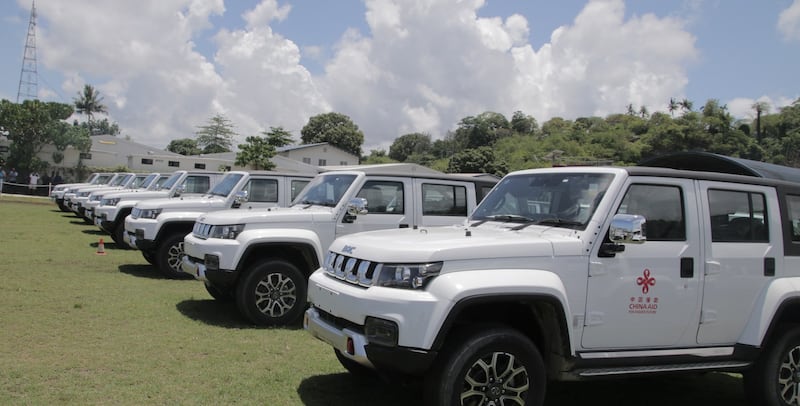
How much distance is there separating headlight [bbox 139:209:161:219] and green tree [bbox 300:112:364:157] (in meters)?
66.8

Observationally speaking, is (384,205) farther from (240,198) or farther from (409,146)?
(409,146)

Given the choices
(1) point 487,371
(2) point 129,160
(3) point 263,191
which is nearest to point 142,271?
(3) point 263,191

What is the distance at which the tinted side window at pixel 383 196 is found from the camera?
24.9 ft

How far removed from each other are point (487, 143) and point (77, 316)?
272 feet

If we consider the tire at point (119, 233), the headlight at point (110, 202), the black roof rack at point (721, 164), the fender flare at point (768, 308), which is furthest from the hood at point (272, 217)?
the headlight at point (110, 202)

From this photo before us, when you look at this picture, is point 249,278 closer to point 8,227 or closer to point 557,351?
point 557,351

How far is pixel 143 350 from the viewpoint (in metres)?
5.75

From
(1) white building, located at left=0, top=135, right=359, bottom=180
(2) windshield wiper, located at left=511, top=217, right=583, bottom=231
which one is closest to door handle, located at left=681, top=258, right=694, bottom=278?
(2) windshield wiper, located at left=511, top=217, right=583, bottom=231

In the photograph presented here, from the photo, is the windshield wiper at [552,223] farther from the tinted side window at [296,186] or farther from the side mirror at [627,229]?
the tinted side window at [296,186]

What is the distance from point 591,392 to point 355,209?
3.08 metres

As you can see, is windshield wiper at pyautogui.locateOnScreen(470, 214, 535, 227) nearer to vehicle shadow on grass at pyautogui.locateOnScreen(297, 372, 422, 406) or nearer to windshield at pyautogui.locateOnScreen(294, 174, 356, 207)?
vehicle shadow on grass at pyautogui.locateOnScreen(297, 372, 422, 406)

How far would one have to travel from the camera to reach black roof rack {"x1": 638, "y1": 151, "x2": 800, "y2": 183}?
23.0 feet

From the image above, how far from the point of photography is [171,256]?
32.4ft

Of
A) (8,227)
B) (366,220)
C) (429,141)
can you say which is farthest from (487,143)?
(366,220)
